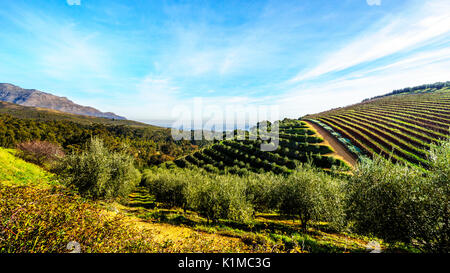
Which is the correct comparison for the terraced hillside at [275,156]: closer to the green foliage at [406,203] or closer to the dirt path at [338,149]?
the dirt path at [338,149]

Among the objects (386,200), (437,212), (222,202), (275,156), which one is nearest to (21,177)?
(222,202)

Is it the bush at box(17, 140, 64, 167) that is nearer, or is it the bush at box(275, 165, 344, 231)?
the bush at box(275, 165, 344, 231)

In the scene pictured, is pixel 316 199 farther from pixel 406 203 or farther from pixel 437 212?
pixel 437 212

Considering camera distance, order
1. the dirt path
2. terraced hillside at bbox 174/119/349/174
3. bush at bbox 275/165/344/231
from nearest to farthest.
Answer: bush at bbox 275/165/344/231, the dirt path, terraced hillside at bbox 174/119/349/174

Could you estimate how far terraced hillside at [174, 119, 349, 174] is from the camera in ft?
223

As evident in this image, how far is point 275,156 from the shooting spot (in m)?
76.5

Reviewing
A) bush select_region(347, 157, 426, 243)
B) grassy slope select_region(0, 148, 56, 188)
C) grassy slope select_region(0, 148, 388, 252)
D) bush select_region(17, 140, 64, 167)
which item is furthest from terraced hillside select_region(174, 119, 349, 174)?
grassy slope select_region(0, 148, 56, 188)

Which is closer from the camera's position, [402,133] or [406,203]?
[406,203]

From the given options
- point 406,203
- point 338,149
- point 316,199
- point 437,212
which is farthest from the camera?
point 338,149

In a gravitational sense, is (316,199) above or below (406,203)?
below

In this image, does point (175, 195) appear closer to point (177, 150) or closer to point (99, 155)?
point (99, 155)

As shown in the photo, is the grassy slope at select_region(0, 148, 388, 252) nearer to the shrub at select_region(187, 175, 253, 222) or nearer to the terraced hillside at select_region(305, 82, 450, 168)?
the shrub at select_region(187, 175, 253, 222)
